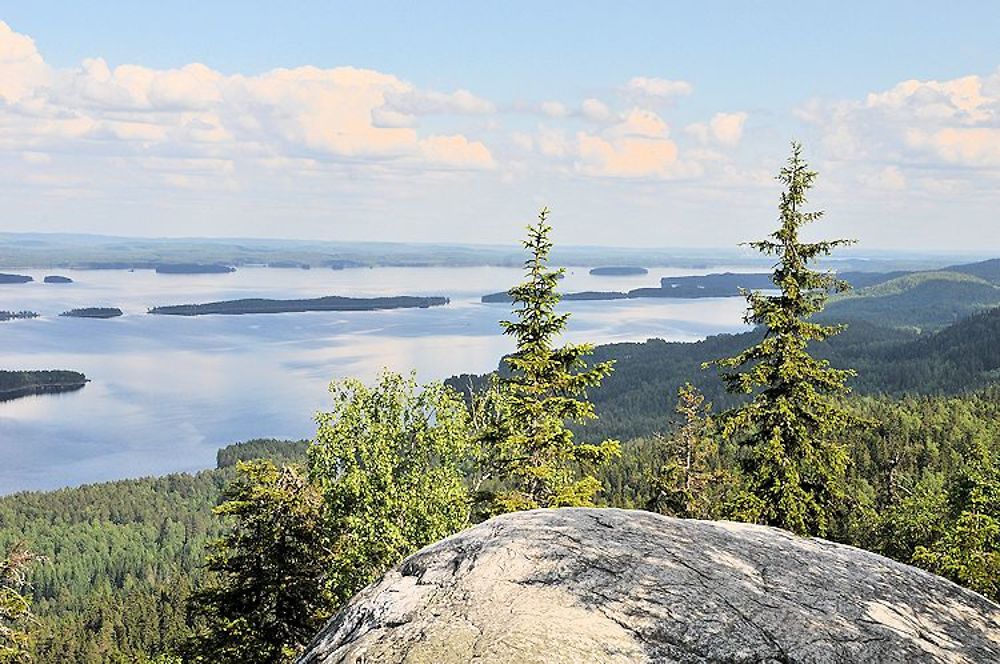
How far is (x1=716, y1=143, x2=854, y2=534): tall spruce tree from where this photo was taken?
27281 millimetres

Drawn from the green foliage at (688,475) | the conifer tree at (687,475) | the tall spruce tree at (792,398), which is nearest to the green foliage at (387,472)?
the tall spruce tree at (792,398)

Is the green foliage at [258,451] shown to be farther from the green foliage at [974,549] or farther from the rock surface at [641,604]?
the rock surface at [641,604]

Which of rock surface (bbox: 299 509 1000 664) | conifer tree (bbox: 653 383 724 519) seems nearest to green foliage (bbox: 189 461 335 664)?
rock surface (bbox: 299 509 1000 664)

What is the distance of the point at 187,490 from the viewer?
16425 cm

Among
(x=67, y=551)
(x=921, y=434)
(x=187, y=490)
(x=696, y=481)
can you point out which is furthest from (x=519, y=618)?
(x=67, y=551)

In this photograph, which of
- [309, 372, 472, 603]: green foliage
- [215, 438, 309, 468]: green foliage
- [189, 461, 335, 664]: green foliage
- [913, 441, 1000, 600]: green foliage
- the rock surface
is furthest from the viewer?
[215, 438, 309, 468]: green foliage

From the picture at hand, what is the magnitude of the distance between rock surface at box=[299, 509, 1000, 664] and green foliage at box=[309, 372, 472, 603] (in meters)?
12.2

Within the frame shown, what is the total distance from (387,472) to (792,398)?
47.4 feet

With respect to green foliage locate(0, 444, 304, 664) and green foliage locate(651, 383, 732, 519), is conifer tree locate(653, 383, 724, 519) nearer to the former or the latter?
green foliage locate(651, 383, 732, 519)

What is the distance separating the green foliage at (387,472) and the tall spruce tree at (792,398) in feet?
32.7

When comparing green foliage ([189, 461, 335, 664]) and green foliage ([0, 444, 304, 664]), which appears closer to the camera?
green foliage ([189, 461, 335, 664])

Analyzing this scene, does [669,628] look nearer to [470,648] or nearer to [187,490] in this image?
[470,648]

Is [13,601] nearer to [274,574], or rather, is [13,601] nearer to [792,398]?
[274,574]

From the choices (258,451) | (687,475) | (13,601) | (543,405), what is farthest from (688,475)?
(258,451)
